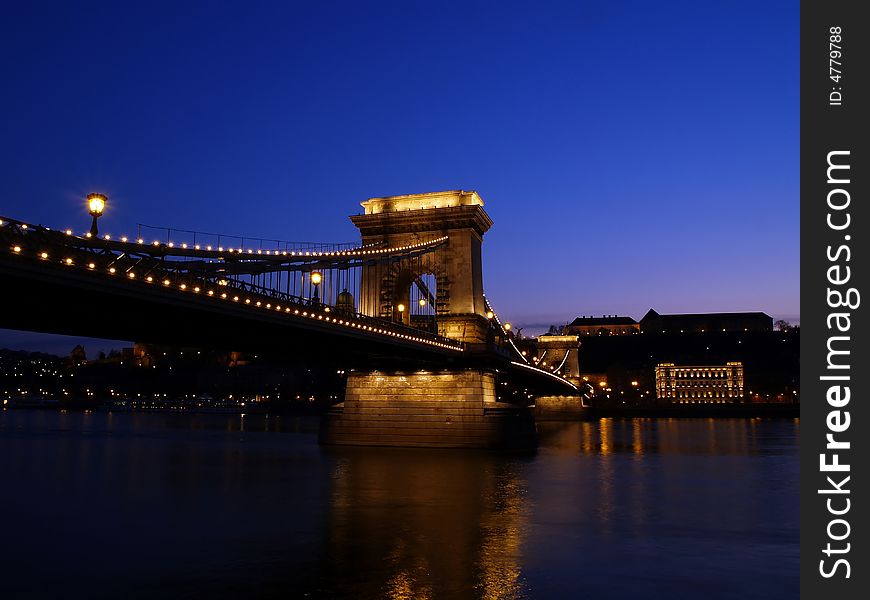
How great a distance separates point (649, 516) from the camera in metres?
22.4

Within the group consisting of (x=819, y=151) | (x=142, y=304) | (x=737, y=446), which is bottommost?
(x=737, y=446)

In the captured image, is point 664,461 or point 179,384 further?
point 179,384

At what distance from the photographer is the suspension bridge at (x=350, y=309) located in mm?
23359

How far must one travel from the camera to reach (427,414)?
159 feet

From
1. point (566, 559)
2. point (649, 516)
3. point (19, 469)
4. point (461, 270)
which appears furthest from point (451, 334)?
point (566, 559)

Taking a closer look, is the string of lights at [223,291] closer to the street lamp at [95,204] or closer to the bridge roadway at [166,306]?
the bridge roadway at [166,306]

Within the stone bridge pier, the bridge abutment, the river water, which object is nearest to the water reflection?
the river water

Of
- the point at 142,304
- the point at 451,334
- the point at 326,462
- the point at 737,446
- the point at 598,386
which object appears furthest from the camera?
the point at 598,386

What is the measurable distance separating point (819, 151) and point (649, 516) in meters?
12.7

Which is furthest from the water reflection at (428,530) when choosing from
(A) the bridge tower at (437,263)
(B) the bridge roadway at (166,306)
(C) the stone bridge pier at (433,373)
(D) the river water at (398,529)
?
(A) the bridge tower at (437,263)

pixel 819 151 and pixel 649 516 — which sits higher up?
pixel 819 151

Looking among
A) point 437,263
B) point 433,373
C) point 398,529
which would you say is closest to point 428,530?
point 398,529

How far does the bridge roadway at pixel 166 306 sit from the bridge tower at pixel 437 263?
10.7 meters

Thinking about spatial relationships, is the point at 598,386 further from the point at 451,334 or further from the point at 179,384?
the point at 451,334
